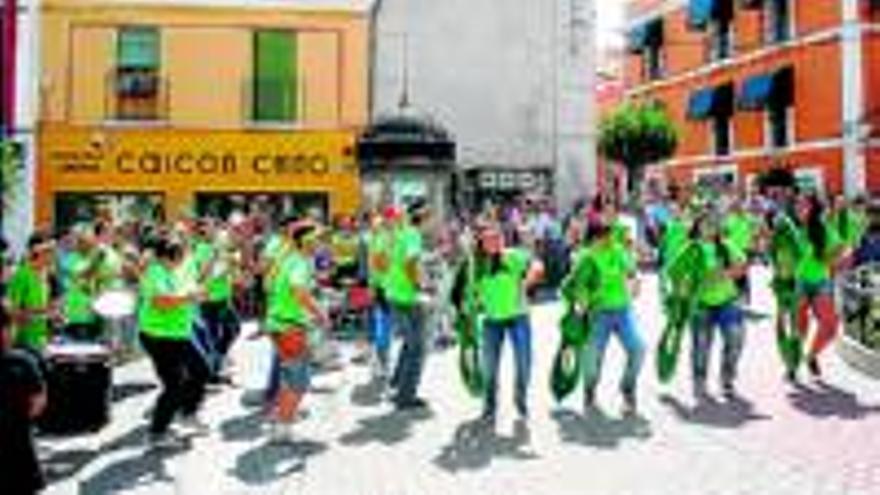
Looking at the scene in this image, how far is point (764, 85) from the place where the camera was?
145 feet

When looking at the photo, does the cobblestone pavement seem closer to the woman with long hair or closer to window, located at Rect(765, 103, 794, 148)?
the woman with long hair

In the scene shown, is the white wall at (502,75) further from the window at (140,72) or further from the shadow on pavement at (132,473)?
the shadow on pavement at (132,473)

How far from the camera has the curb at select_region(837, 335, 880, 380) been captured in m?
14.7

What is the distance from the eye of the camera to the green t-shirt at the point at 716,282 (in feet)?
44.1

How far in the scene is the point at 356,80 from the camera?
2947 centimetres

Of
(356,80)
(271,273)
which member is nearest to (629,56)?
(356,80)

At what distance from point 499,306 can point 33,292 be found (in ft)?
11.5

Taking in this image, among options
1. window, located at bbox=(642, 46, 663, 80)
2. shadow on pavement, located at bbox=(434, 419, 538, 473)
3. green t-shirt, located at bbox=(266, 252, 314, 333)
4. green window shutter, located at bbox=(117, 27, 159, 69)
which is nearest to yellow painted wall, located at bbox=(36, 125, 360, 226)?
green window shutter, located at bbox=(117, 27, 159, 69)

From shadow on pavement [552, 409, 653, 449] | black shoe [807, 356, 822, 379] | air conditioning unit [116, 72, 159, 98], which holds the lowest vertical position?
shadow on pavement [552, 409, 653, 449]

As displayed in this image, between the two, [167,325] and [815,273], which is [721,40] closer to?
[815,273]

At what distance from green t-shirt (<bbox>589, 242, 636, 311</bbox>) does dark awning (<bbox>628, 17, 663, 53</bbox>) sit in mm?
40333

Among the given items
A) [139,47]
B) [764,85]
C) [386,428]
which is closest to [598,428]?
[386,428]

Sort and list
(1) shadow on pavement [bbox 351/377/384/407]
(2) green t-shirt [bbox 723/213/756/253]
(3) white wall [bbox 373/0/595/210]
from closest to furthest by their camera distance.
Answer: (1) shadow on pavement [bbox 351/377/384/407], (2) green t-shirt [bbox 723/213/756/253], (3) white wall [bbox 373/0/595/210]

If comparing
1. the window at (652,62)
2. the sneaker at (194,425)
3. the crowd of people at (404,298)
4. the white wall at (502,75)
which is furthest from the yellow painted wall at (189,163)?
the window at (652,62)
